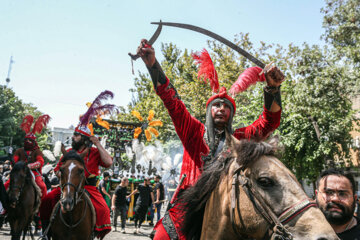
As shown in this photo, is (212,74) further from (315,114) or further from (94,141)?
(315,114)

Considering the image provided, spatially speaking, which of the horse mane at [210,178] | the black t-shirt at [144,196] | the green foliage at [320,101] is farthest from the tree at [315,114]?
the horse mane at [210,178]

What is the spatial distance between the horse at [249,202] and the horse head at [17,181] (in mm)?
6172

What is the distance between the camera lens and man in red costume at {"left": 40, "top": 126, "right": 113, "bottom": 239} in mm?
5723

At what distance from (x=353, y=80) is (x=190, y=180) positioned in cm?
1471

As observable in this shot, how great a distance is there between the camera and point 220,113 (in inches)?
125

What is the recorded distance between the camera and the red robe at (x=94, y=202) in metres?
5.69

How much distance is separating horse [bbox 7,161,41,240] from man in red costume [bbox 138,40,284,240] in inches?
228

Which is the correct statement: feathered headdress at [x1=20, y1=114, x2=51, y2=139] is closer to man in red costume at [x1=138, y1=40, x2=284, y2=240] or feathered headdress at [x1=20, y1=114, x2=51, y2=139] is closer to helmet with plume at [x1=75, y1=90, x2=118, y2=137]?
helmet with plume at [x1=75, y1=90, x2=118, y2=137]

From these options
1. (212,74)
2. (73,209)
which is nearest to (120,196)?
(73,209)

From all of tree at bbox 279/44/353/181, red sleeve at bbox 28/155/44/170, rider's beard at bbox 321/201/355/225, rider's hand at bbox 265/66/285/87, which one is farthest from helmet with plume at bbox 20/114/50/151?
tree at bbox 279/44/353/181

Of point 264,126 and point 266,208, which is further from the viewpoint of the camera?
point 264,126

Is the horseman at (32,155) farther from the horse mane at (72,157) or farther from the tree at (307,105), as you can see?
the tree at (307,105)

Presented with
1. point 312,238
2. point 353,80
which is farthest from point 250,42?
point 312,238

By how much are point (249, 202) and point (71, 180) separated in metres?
3.53
